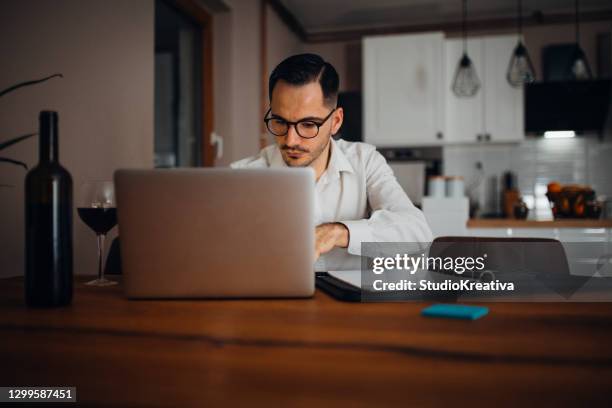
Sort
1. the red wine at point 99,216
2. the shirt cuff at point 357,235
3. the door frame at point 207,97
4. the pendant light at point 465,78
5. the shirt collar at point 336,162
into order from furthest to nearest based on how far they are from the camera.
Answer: the pendant light at point 465,78
the door frame at point 207,97
the shirt collar at point 336,162
the shirt cuff at point 357,235
the red wine at point 99,216

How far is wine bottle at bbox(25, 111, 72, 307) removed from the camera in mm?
759

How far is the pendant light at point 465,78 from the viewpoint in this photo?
3541mm

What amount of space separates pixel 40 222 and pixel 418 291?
62 cm

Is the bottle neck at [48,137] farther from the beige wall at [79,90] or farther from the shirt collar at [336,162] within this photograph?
the shirt collar at [336,162]

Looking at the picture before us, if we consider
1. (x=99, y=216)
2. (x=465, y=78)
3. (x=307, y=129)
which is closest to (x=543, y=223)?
(x=465, y=78)

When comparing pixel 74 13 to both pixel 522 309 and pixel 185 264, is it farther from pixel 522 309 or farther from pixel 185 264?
pixel 522 309

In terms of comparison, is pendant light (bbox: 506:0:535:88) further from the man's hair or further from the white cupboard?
the man's hair

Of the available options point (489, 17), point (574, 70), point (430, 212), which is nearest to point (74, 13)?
point (430, 212)

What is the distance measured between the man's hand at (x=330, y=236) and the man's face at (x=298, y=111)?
0.48m

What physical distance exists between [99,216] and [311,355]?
26.2 inches

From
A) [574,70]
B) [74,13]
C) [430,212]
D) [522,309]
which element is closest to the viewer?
[522,309]

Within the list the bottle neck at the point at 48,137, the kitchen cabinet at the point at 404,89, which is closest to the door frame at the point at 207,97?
the kitchen cabinet at the point at 404,89

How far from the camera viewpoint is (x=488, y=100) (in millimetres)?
4301

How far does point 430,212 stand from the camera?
3.78m
